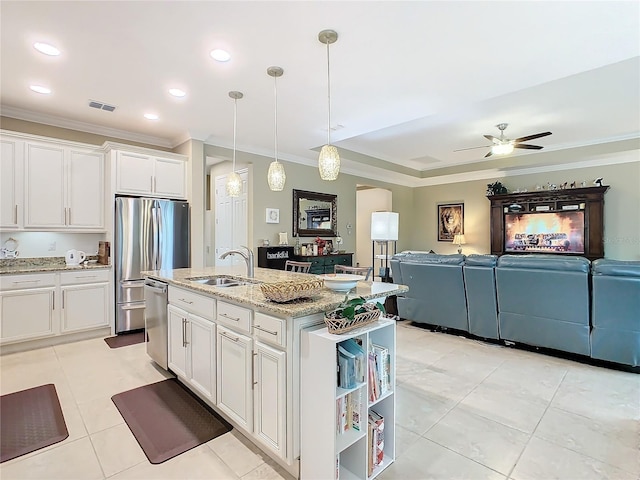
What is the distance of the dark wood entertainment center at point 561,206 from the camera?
6.42 meters

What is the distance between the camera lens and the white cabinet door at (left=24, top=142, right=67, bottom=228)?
380cm

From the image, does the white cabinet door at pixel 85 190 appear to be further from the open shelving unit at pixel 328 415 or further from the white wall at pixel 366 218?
the white wall at pixel 366 218

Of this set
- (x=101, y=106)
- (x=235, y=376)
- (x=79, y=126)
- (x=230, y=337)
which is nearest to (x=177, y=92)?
(x=101, y=106)

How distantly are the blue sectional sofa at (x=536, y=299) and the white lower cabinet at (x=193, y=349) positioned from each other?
282cm

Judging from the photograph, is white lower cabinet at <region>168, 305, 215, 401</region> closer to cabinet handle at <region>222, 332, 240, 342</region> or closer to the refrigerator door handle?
cabinet handle at <region>222, 332, 240, 342</region>

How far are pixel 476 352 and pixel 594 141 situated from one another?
5.13 metres

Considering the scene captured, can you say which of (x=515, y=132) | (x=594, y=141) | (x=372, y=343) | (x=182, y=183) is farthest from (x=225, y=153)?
(x=594, y=141)

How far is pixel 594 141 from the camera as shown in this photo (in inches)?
238

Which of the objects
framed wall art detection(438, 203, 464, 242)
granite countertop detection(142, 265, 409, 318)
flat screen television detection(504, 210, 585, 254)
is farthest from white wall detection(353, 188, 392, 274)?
granite countertop detection(142, 265, 409, 318)

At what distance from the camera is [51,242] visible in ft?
13.9

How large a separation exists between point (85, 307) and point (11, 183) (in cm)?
160

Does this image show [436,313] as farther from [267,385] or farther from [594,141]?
[594,141]

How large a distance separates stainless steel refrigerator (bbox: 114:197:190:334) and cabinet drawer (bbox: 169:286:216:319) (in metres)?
1.85

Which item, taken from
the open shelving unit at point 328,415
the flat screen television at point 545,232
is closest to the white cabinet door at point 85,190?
the open shelving unit at point 328,415
